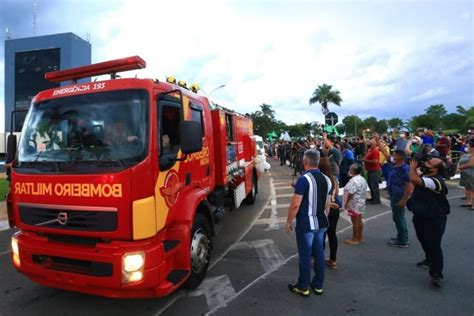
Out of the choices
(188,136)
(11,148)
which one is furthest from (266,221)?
(11,148)

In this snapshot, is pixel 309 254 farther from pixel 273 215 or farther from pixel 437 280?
pixel 273 215

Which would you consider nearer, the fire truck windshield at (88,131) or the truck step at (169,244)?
the fire truck windshield at (88,131)

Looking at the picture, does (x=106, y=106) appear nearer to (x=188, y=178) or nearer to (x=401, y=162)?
(x=188, y=178)

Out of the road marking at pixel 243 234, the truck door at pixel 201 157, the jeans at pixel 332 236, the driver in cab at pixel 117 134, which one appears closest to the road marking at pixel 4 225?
the road marking at pixel 243 234

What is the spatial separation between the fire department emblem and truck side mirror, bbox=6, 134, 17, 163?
2.13 meters

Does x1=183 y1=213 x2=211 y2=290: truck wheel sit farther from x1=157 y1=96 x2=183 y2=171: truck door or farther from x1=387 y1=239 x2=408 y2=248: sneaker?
x1=387 y1=239 x2=408 y2=248: sneaker

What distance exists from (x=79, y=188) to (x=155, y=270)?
1.09 m

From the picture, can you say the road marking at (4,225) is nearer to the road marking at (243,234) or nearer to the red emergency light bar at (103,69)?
the red emergency light bar at (103,69)

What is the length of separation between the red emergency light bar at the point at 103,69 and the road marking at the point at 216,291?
2.90m

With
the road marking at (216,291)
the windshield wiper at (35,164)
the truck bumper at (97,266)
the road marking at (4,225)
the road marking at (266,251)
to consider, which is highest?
the windshield wiper at (35,164)

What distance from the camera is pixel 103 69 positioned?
4348 mm

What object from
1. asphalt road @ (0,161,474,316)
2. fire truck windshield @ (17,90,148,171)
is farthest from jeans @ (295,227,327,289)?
fire truck windshield @ (17,90,148,171)

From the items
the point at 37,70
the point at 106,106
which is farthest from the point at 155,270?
the point at 37,70

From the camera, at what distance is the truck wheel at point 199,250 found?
421 cm
